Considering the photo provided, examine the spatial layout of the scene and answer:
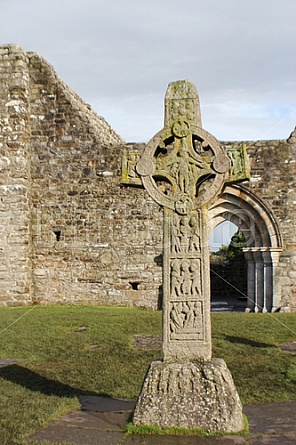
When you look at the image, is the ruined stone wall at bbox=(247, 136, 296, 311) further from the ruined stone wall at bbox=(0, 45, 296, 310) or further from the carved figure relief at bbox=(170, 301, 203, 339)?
the carved figure relief at bbox=(170, 301, 203, 339)

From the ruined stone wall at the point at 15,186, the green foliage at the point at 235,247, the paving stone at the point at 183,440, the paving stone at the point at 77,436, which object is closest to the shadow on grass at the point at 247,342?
the paving stone at the point at 183,440

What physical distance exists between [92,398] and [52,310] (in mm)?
7026

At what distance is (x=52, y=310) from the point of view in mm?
11836

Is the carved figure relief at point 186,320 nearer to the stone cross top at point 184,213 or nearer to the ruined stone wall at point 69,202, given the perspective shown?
the stone cross top at point 184,213

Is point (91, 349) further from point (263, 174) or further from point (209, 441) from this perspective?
point (263, 174)

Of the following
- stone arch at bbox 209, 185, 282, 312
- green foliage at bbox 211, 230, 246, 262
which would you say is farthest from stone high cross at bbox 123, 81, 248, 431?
green foliage at bbox 211, 230, 246, 262

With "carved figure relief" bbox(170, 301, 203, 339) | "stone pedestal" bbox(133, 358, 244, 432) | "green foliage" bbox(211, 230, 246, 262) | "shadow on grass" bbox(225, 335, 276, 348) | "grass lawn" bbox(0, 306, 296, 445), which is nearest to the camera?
"stone pedestal" bbox(133, 358, 244, 432)

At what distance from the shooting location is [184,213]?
4.39 meters

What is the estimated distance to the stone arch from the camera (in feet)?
41.4

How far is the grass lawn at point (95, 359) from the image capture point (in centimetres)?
474

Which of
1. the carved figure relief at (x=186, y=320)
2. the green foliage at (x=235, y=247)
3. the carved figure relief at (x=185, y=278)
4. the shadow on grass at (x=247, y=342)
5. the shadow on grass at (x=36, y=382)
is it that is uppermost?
the green foliage at (x=235, y=247)

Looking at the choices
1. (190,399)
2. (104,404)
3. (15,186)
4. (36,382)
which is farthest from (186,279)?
(15,186)

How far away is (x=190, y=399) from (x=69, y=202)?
30.9ft

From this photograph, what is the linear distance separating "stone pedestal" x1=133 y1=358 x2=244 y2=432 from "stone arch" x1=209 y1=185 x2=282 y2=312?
8520mm
